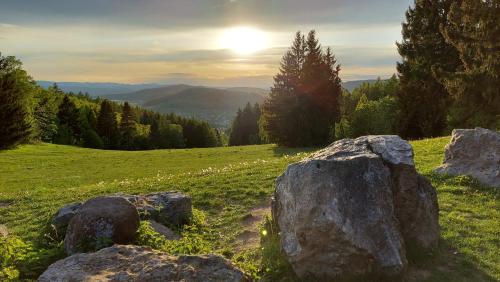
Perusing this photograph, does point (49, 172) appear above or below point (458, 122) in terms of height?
below

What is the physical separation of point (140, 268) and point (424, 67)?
52693 mm

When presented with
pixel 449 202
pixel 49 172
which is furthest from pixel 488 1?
pixel 49 172

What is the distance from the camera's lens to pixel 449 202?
687 inches

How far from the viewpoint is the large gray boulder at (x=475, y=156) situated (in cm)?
1993

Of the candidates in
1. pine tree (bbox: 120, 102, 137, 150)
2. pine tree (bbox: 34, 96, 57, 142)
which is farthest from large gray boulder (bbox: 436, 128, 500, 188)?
pine tree (bbox: 120, 102, 137, 150)

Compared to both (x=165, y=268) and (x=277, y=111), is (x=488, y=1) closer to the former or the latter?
(x=277, y=111)

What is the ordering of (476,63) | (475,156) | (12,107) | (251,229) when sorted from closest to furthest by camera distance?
(251,229)
(475,156)
(476,63)
(12,107)

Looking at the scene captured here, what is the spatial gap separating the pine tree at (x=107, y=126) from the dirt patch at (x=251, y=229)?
→ 109187 mm

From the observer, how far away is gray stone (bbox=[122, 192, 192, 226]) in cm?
1584

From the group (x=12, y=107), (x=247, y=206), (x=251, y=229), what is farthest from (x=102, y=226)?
(x=12, y=107)

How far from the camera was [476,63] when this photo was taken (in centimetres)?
4009

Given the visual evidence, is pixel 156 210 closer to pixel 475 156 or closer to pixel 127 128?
pixel 475 156

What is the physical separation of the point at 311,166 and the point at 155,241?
533cm

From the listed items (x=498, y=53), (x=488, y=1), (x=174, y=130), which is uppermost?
(x=488, y=1)
